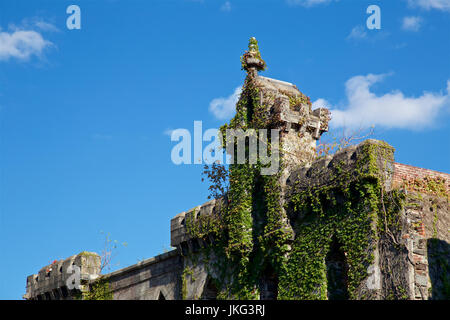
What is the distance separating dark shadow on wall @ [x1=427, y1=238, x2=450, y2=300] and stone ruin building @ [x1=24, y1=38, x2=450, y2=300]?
29mm

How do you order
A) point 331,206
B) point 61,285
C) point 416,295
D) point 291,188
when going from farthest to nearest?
point 61,285, point 291,188, point 331,206, point 416,295

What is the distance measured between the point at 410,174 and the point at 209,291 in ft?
27.6

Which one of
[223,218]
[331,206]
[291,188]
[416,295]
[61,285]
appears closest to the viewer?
[416,295]

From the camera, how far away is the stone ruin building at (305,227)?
21.4 metres

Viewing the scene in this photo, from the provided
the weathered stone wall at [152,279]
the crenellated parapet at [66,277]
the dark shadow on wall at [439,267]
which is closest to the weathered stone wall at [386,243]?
the dark shadow on wall at [439,267]

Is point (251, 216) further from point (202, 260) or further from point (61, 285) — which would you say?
point (61, 285)

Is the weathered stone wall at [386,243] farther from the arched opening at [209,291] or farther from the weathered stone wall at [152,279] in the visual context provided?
the weathered stone wall at [152,279]

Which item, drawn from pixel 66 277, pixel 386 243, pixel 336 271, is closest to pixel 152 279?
pixel 66 277

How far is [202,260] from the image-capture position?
27.8m

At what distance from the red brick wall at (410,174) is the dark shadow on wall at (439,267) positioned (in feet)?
6.27

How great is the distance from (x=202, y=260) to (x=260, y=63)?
7.05 meters

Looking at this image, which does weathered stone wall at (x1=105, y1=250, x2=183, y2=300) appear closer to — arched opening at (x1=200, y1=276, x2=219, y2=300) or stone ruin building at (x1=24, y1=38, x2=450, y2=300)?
stone ruin building at (x1=24, y1=38, x2=450, y2=300)

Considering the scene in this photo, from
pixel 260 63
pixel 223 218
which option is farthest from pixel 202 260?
pixel 260 63
